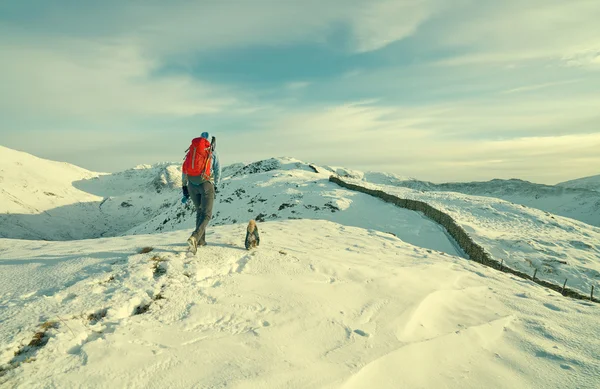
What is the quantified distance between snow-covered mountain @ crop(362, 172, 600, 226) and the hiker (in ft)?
151

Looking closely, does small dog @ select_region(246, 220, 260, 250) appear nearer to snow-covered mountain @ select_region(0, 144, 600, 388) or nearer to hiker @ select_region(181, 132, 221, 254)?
snow-covered mountain @ select_region(0, 144, 600, 388)

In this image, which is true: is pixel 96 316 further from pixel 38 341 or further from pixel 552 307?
pixel 552 307

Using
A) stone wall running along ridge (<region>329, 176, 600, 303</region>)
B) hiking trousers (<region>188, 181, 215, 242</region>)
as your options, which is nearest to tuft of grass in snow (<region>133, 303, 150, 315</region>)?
hiking trousers (<region>188, 181, 215, 242</region>)

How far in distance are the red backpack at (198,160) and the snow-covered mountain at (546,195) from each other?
46158 mm

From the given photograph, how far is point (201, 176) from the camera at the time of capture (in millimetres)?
6512

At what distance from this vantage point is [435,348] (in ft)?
12.6

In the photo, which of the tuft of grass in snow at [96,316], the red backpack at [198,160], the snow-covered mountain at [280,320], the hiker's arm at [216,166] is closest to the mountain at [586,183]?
the snow-covered mountain at [280,320]

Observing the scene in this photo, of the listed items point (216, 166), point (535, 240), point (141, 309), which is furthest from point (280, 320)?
point (535, 240)

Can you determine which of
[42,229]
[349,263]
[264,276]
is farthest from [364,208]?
[42,229]

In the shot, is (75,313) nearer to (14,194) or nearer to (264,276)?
(264,276)

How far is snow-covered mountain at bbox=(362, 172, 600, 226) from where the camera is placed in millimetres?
39781

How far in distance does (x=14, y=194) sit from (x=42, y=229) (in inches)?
322

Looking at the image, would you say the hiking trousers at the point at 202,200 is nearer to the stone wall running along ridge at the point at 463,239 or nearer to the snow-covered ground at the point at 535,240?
the stone wall running along ridge at the point at 463,239

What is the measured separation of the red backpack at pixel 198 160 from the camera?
6449mm
